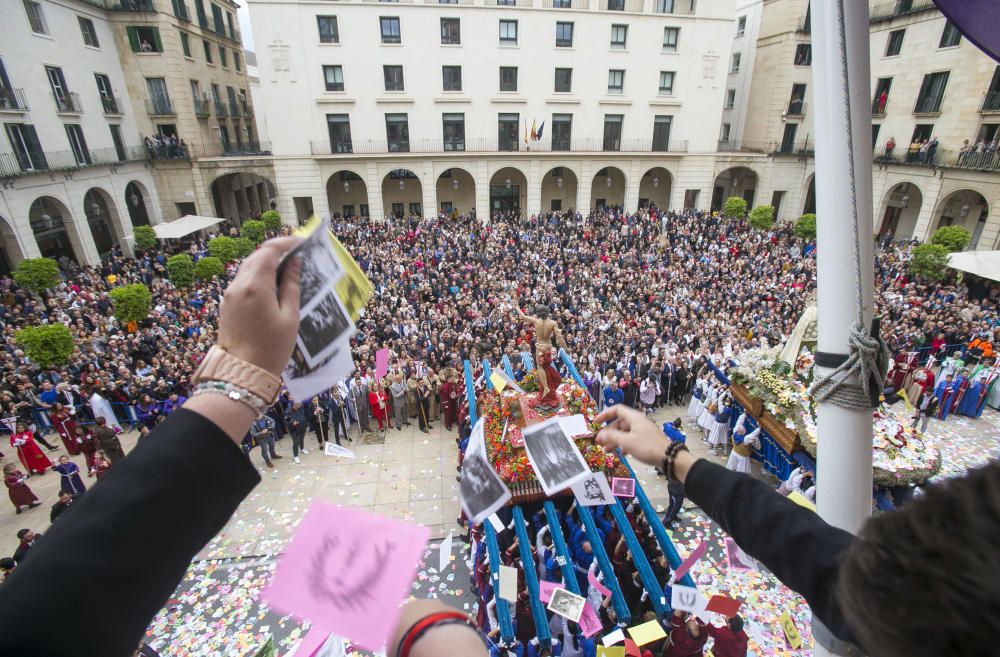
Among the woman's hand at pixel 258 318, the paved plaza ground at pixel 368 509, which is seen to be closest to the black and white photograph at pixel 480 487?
the woman's hand at pixel 258 318

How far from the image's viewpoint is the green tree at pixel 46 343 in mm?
13859

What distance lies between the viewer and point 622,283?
→ 21422 millimetres

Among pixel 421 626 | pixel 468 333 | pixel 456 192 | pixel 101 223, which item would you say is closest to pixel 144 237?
pixel 101 223

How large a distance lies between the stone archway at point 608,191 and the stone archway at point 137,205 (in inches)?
1238

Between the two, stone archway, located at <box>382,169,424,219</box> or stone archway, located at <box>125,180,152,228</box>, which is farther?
stone archway, located at <box>382,169,424,219</box>

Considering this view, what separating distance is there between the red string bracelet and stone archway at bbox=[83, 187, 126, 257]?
119ft

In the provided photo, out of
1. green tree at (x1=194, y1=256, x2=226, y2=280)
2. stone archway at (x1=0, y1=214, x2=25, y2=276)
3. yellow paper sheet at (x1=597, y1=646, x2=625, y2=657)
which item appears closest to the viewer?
yellow paper sheet at (x1=597, y1=646, x2=625, y2=657)

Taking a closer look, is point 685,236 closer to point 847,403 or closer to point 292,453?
point 292,453

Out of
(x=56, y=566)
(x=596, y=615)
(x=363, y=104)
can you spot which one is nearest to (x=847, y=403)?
(x=56, y=566)

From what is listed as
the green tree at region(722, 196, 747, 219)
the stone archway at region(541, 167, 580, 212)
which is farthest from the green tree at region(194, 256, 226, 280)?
the green tree at region(722, 196, 747, 219)

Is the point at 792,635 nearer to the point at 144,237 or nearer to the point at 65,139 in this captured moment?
the point at 144,237

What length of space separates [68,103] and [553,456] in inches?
1376

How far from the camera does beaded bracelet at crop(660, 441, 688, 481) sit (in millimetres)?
2096

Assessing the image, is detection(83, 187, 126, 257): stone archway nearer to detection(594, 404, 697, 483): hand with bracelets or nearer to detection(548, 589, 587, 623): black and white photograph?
detection(548, 589, 587, 623): black and white photograph
